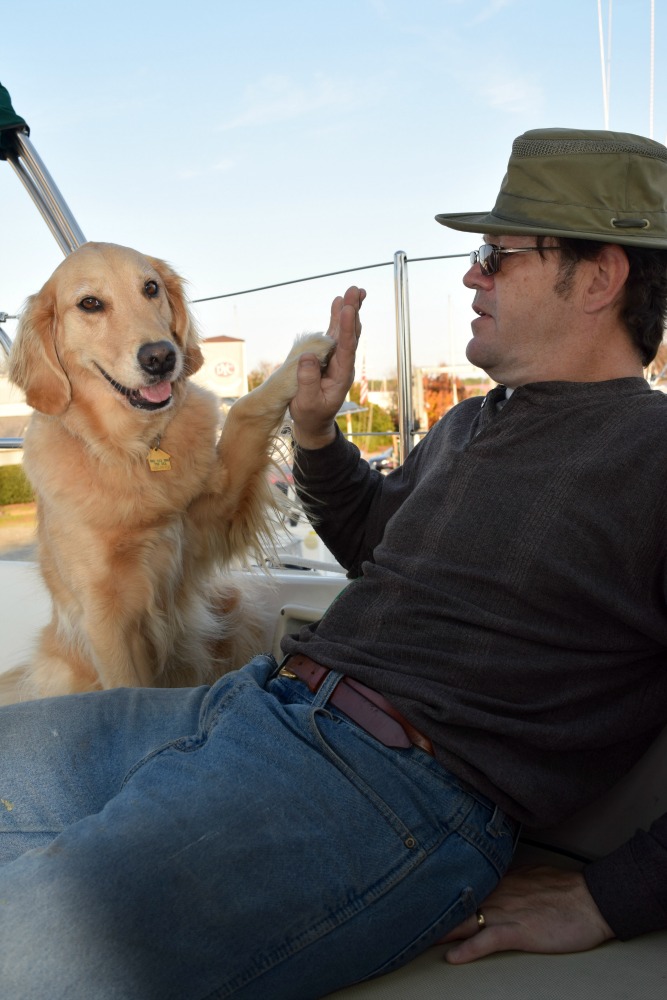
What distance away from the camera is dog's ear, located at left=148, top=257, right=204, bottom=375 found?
7.83 ft

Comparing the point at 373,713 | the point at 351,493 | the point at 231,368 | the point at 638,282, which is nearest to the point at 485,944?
the point at 373,713

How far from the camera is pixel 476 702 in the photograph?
119cm

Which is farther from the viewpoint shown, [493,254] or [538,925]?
[493,254]

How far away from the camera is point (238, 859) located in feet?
3.36

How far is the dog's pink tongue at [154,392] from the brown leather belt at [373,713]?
41.6 inches

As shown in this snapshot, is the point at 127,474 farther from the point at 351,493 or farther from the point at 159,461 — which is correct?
the point at 351,493

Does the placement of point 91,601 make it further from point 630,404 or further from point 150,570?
point 630,404

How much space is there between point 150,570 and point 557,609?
120cm

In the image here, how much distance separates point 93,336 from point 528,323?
1.18 meters

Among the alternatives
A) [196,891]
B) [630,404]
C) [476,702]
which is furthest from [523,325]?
[196,891]

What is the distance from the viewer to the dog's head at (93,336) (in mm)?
2133

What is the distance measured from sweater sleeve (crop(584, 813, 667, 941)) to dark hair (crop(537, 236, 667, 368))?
834mm

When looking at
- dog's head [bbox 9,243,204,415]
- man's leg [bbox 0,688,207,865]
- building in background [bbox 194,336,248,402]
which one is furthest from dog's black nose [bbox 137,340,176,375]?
building in background [bbox 194,336,248,402]

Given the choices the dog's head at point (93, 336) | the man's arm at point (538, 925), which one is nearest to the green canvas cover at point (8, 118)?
the dog's head at point (93, 336)
